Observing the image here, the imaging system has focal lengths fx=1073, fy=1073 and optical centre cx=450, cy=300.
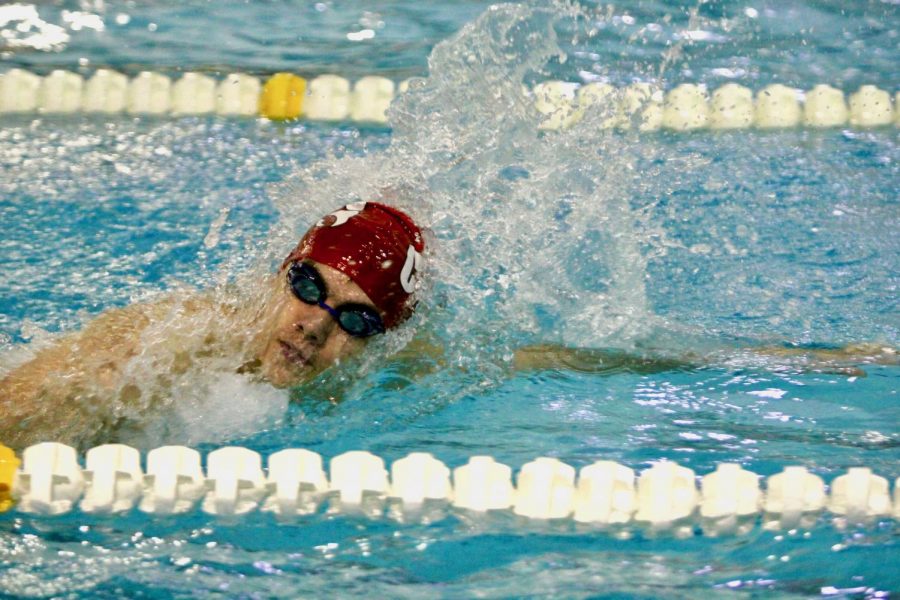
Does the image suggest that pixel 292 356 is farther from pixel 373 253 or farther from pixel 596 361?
pixel 596 361

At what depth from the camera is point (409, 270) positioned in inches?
101

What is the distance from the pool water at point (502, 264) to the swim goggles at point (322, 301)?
185mm

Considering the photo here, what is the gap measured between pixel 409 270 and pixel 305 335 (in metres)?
0.30

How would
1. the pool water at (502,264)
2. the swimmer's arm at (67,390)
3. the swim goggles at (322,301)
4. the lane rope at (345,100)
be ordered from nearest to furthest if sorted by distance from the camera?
1. the pool water at (502,264)
2. the swimmer's arm at (67,390)
3. the swim goggles at (322,301)
4. the lane rope at (345,100)

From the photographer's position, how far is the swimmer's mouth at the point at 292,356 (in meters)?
2.47

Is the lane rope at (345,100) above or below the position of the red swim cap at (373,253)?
above

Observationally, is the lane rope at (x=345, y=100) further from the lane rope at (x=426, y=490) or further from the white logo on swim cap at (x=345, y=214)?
the lane rope at (x=426, y=490)

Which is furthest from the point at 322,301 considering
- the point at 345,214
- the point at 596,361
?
the point at 596,361

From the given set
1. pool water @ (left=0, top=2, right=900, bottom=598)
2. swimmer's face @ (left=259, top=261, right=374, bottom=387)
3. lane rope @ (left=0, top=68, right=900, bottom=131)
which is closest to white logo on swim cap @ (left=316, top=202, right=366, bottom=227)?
swimmer's face @ (left=259, top=261, right=374, bottom=387)

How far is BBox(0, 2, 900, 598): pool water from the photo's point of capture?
2049 mm

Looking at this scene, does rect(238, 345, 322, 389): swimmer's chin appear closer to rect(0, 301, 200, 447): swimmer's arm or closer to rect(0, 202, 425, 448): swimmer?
rect(0, 202, 425, 448): swimmer

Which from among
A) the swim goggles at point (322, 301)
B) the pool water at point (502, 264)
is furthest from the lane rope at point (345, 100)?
the swim goggles at point (322, 301)

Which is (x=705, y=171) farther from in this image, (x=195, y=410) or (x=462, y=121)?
(x=195, y=410)

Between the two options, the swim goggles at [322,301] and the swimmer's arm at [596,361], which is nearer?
the swim goggles at [322,301]
